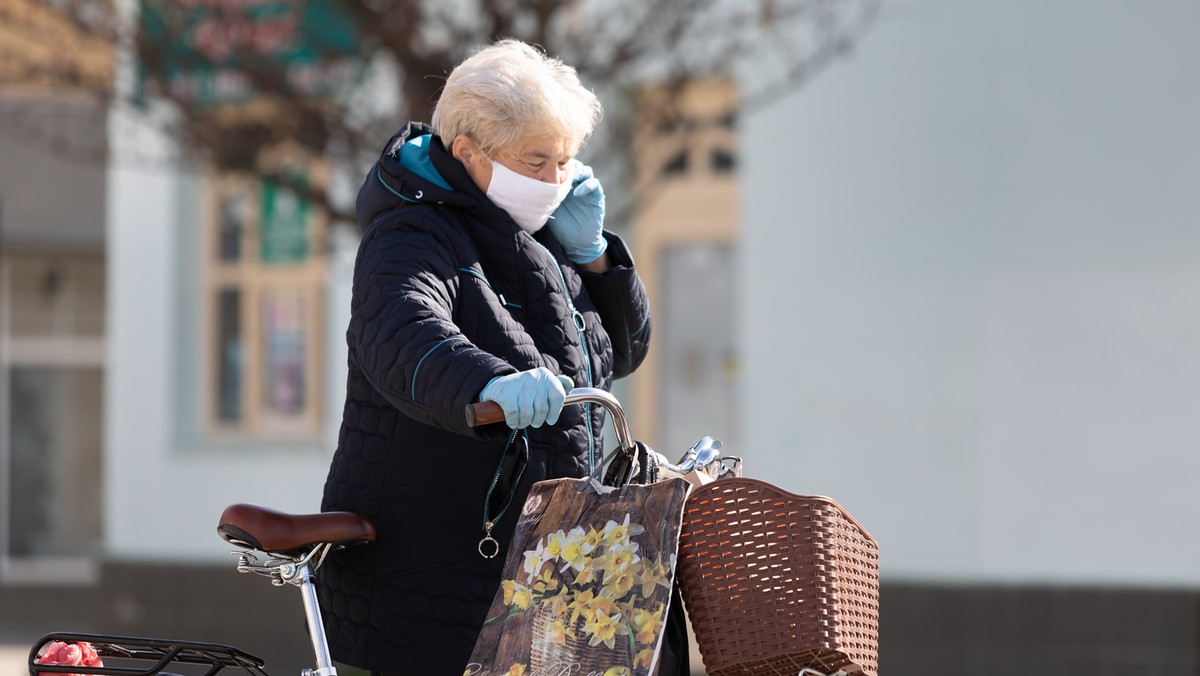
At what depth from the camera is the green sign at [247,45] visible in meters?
7.08

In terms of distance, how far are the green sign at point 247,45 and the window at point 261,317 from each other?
3.36 m

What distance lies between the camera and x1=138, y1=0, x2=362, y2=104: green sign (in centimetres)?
708

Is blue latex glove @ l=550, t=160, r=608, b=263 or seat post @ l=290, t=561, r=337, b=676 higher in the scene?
blue latex glove @ l=550, t=160, r=608, b=263

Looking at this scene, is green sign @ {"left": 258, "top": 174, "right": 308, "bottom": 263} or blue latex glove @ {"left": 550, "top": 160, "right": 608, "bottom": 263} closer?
blue latex glove @ {"left": 550, "top": 160, "right": 608, "bottom": 263}

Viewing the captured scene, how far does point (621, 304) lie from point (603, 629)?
945 millimetres

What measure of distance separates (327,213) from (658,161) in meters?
3.00

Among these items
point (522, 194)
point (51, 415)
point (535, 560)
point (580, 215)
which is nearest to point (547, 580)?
point (535, 560)

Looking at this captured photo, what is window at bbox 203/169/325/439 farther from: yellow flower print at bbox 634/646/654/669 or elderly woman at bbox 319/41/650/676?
yellow flower print at bbox 634/646/654/669

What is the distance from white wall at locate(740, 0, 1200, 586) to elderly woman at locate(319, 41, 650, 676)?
19.5 ft

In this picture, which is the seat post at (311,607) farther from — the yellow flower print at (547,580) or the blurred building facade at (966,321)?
the blurred building facade at (966,321)

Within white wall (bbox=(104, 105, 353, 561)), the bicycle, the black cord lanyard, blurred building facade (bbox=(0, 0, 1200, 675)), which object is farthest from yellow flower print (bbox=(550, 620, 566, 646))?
white wall (bbox=(104, 105, 353, 561))

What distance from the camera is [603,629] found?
2441mm

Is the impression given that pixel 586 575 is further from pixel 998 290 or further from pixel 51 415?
pixel 51 415

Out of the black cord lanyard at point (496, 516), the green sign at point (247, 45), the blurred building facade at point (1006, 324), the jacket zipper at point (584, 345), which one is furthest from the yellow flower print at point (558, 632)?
the blurred building facade at point (1006, 324)
